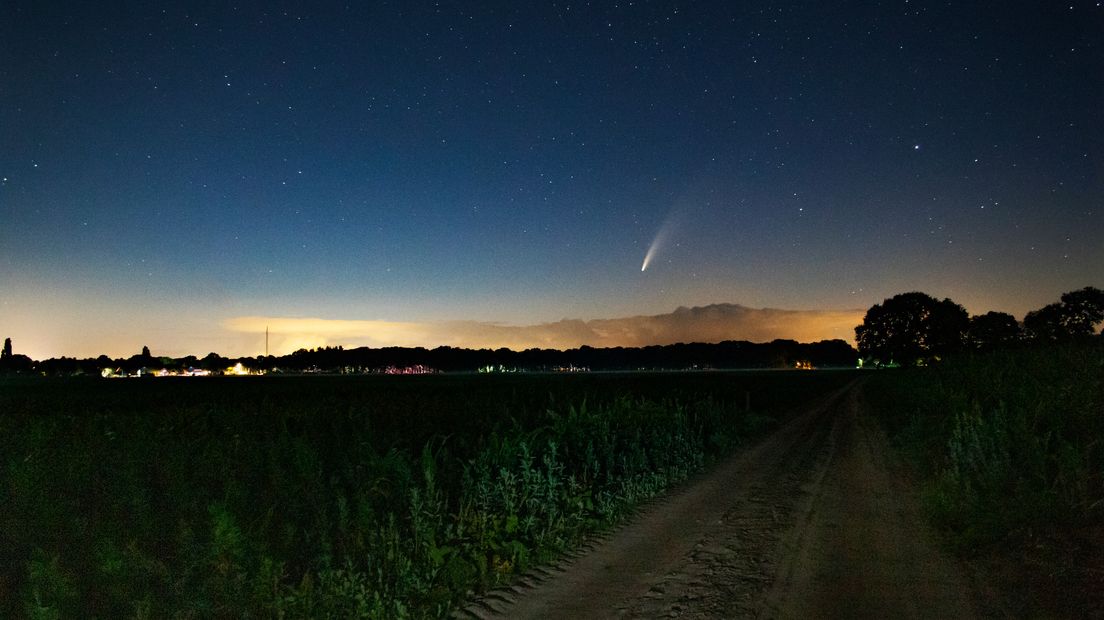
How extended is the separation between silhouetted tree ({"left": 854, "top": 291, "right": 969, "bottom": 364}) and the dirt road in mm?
127891

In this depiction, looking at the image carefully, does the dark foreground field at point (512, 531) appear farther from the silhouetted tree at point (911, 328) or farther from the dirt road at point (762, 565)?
the silhouetted tree at point (911, 328)

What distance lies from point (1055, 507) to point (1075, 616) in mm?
2466

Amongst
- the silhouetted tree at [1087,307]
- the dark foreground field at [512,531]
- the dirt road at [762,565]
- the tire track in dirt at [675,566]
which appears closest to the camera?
the dark foreground field at [512,531]

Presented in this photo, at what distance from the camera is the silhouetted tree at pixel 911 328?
126025 mm

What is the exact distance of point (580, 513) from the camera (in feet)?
36.5

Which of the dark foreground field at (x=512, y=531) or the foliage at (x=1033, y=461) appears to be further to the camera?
the foliage at (x=1033, y=461)

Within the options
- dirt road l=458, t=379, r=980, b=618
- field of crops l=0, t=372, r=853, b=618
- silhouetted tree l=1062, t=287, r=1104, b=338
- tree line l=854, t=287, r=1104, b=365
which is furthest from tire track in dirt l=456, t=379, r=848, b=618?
tree line l=854, t=287, r=1104, b=365

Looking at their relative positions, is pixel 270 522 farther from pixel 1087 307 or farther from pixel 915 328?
pixel 915 328

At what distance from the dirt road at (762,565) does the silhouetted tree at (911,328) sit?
127891 mm

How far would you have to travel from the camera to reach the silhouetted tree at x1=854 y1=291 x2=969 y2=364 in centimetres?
12603

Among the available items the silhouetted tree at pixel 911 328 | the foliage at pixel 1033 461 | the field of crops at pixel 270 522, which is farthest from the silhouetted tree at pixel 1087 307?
the silhouetted tree at pixel 911 328

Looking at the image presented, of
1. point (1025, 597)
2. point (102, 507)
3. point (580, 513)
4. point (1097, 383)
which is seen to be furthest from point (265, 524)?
point (1097, 383)

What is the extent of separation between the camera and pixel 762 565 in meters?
8.34

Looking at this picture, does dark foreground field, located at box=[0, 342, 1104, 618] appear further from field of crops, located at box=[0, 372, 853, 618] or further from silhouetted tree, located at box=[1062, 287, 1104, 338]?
silhouetted tree, located at box=[1062, 287, 1104, 338]
